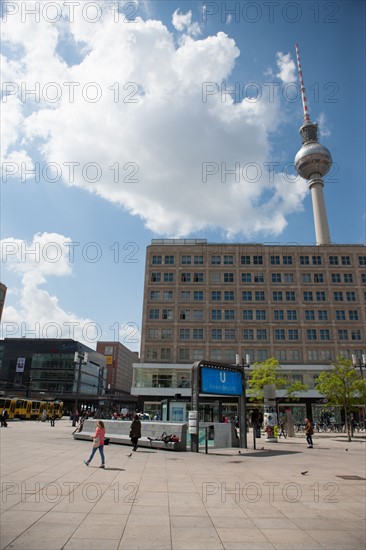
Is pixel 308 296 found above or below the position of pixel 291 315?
above

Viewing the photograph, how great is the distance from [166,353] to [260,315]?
15243mm

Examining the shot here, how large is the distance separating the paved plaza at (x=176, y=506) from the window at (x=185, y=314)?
44.9 m

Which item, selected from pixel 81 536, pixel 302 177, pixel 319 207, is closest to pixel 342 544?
pixel 81 536

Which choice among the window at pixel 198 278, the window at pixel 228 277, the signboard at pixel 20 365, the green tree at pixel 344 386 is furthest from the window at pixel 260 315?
the signboard at pixel 20 365

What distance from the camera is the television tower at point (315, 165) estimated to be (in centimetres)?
7831

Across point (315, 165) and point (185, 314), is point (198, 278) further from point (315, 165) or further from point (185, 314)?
point (315, 165)

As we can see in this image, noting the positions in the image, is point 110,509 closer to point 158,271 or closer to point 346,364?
point 346,364

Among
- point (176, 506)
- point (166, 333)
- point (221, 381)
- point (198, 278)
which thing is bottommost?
point (176, 506)

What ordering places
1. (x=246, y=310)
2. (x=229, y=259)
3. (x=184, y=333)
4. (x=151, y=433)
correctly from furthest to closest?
1. (x=229, y=259)
2. (x=246, y=310)
3. (x=184, y=333)
4. (x=151, y=433)

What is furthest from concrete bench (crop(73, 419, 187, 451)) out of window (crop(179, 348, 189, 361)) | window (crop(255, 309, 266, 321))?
window (crop(255, 309, 266, 321))

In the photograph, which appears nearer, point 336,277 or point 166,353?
point 166,353

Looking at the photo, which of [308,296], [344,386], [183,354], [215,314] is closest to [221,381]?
[344,386]

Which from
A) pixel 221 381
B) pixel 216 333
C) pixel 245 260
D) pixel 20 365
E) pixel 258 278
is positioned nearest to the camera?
pixel 221 381

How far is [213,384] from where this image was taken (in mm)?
19844
